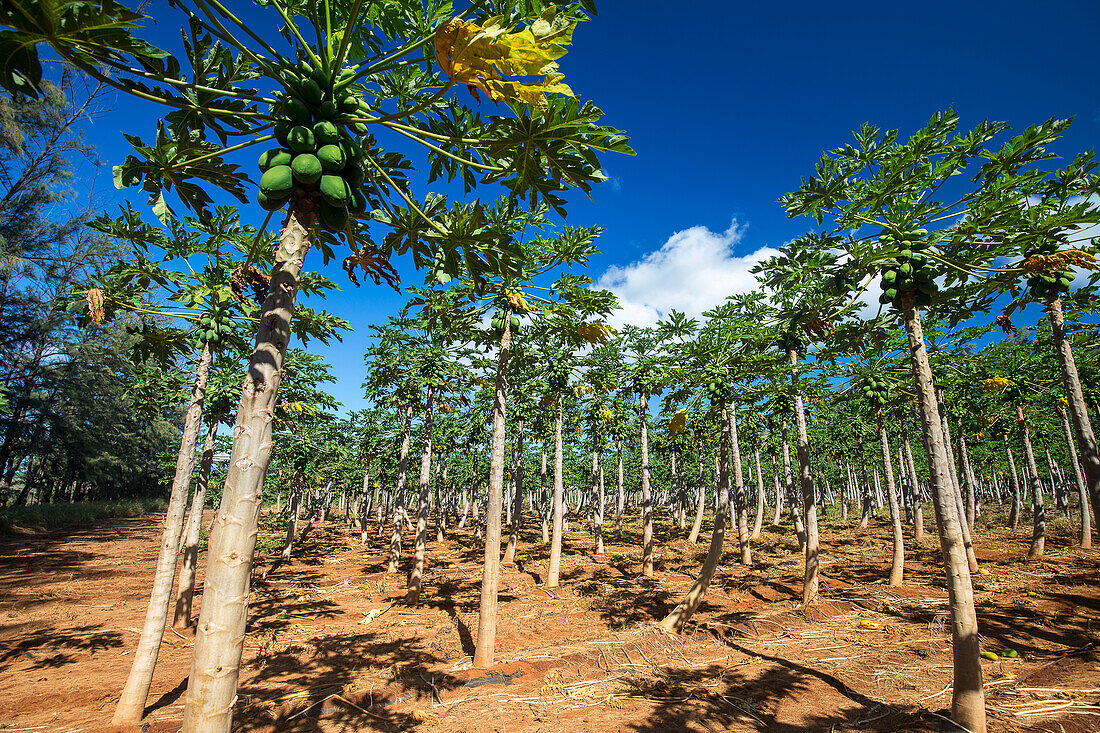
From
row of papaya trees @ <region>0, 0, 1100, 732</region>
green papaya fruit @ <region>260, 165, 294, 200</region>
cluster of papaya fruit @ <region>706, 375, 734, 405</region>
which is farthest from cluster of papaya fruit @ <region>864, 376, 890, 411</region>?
green papaya fruit @ <region>260, 165, 294, 200</region>

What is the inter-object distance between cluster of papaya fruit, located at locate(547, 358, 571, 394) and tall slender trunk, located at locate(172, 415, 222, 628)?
10099 mm

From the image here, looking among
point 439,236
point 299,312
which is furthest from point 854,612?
point 299,312

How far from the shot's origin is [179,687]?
7992 millimetres

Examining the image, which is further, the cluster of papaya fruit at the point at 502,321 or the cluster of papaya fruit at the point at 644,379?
the cluster of papaya fruit at the point at 644,379

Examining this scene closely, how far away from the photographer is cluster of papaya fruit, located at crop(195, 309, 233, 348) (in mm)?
7914

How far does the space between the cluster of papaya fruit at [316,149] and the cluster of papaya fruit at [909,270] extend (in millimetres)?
6340

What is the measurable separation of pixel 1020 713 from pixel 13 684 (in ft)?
54.0

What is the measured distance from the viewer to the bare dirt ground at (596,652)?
21.6ft

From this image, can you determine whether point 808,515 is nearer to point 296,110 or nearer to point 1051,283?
point 1051,283

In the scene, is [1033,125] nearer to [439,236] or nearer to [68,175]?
[439,236]

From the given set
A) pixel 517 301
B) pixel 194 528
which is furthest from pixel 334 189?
pixel 194 528

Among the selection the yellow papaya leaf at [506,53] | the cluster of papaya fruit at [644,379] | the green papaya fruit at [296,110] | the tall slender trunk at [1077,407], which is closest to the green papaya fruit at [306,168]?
the green papaya fruit at [296,110]

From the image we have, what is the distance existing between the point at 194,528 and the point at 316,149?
34.6 feet

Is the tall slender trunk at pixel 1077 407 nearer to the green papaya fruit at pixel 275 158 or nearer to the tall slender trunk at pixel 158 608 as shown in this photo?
the green papaya fruit at pixel 275 158
